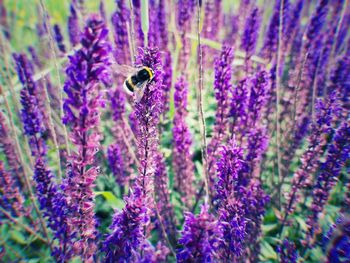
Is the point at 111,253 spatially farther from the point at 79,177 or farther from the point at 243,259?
the point at 243,259

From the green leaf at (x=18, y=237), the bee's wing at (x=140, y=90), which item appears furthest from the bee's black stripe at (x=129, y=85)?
the green leaf at (x=18, y=237)

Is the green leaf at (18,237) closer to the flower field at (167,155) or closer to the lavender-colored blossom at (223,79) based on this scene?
the flower field at (167,155)

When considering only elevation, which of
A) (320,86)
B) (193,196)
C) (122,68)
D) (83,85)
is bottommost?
(193,196)

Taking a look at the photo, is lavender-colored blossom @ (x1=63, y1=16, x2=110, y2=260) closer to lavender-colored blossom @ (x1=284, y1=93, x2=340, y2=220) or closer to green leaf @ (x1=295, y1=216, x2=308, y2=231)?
lavender-colored blossom @ (x1=284, y1=93, x2=340, y2=220)

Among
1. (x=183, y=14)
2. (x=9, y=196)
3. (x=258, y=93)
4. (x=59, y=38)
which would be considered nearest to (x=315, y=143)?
(x=258, y=93)

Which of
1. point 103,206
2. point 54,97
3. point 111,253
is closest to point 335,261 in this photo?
point 111,253
